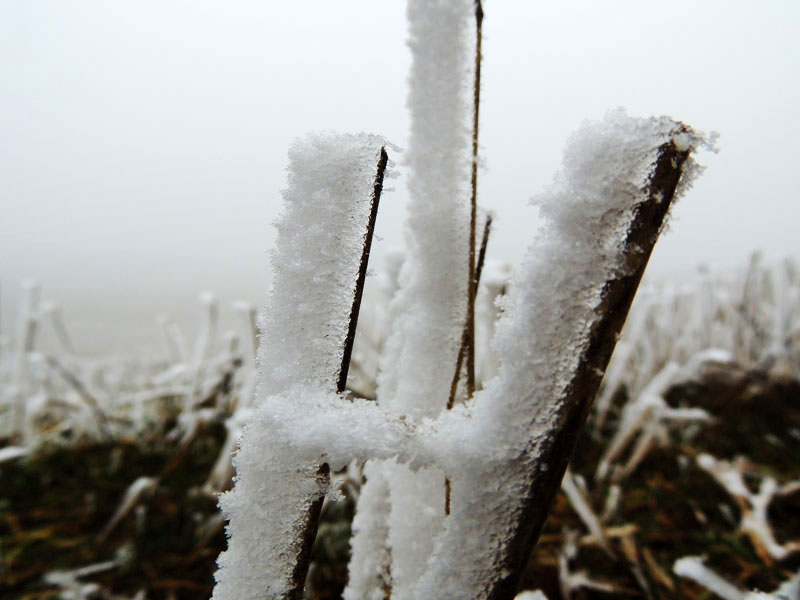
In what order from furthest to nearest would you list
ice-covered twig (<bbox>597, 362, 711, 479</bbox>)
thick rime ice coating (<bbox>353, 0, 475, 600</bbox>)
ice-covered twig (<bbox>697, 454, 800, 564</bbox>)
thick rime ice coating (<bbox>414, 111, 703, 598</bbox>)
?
ice-covered twig (<bbox>597, 362, 711, 479</bbox>)
ice-covered twig (<bbox>697, 454, 800, 564</bbox>)
thick rime ice coating (<bbox>353, 0, 475, 600</bbox>)
thick rime ice coating (<bbox>414, 111, 703, 598</bbox>)

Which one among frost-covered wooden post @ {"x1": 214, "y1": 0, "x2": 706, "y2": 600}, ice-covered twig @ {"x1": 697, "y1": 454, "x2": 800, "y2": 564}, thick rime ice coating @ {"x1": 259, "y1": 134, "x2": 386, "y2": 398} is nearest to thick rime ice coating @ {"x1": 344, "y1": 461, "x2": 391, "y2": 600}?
frost-covered wooden post @ {"x1": 214, "y1": 0, "x2": 706, "y2": 600}

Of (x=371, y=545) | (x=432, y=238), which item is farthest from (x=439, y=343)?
(x=371, y=545)

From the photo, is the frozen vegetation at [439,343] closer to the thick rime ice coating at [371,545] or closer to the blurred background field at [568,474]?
the thick rime ice coating at [371,545]

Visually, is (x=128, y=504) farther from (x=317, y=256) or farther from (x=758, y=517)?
(x=758, y=517)

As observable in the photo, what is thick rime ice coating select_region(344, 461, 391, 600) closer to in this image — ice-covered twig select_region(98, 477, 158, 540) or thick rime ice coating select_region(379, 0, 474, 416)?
thick rime ice coating select_region(379, 0, 474, 416)

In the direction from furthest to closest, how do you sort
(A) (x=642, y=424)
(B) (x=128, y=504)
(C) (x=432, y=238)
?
(A) (x=642, y=424)
(B) (x=128, y=504)
(C) (x=432, y=238)

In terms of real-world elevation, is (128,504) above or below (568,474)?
below
